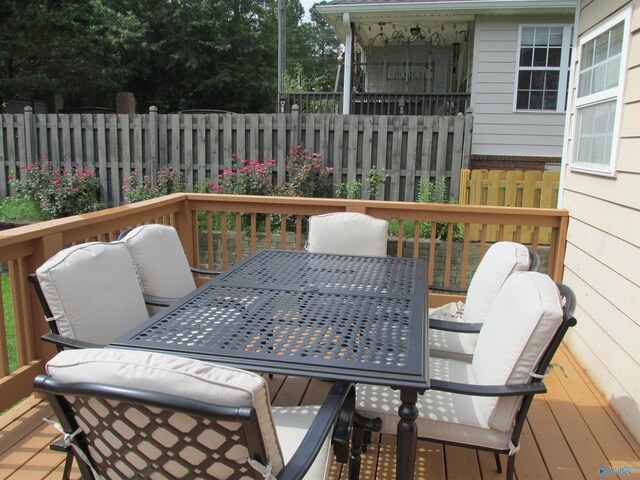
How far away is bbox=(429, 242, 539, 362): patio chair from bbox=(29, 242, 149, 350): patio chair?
1.30 m

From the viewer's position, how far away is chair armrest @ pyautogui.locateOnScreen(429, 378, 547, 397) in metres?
1.57

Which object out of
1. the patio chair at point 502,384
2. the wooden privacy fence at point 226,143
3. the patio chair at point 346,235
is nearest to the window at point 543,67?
the wooden privacy fence at point 226,143

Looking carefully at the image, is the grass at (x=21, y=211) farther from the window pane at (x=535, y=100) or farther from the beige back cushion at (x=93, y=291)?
the window pane at (x=535, y=100)

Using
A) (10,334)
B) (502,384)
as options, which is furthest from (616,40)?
(10,334)

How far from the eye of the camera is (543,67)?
7.71 meters

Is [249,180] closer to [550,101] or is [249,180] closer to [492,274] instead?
[492,274]

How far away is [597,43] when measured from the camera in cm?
316

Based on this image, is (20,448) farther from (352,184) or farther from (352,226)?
(352,184)

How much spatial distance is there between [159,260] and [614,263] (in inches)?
92.6

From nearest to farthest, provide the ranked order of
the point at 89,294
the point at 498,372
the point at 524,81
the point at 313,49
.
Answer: the point at 498,372 < the point at 89,294 < the point at 524,81 < the point at 313,49

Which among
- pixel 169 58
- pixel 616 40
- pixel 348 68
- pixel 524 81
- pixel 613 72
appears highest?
pixel 169 58

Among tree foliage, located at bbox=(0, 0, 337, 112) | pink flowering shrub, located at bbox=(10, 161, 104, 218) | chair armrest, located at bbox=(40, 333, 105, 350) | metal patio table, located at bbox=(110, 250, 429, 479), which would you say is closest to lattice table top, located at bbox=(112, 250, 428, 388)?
metal patio table, located at bbox=(110, 250, 429, 479)

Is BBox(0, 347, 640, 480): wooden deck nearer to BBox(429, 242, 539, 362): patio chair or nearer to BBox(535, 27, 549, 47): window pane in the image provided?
BBox(429, 242, 539, 362): patio chair

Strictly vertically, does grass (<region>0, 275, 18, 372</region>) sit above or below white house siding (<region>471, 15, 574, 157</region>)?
below
